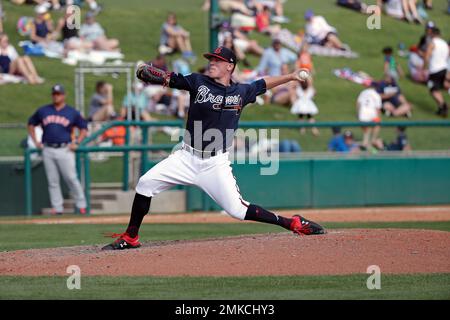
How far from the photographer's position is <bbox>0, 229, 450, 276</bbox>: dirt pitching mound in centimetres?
852

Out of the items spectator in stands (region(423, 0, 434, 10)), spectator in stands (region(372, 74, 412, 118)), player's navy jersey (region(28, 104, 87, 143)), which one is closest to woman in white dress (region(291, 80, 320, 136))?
spectator in stands (region(372, 74, 412, 118))

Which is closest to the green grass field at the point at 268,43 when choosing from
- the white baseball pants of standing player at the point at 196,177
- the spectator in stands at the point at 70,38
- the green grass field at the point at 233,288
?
the spectator in stands at the point at 70,38

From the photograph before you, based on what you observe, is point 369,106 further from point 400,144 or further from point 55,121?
point 55,121

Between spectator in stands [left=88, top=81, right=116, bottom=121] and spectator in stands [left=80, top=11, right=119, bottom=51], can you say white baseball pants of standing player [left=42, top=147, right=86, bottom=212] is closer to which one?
spectator in stands [left=88, top=81, right=116, bottom=121]

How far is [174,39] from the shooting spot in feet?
74.5

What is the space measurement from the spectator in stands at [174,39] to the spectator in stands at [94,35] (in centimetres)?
130

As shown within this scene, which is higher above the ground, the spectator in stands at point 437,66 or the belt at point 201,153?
the spectator in stands at point 437,66

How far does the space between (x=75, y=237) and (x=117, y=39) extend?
37.8 ft

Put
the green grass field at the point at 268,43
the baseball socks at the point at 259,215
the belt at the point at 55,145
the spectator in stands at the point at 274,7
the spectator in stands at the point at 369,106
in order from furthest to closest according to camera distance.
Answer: the spectator in stands at the point at 274,7 < the spectator in stands at the point at 369,106 < the green grass field at the point at 268,43 < the belt at the point at 55,145 < the baseball socks at the point at 259,215

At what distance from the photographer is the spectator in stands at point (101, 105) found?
62.0 feet

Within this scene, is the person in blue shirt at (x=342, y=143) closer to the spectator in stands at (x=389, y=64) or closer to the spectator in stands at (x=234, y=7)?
the spectator in stands at (x=389, y=64)

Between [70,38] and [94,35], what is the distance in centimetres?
52

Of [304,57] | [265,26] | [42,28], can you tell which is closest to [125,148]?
[42,28]
